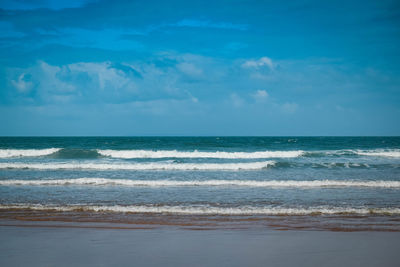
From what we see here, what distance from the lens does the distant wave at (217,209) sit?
8078 millimetres

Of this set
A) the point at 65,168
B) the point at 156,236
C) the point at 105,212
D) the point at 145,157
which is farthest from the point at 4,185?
the point at 145,157

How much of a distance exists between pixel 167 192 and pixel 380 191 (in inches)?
336

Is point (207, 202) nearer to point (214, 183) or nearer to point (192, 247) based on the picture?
point (214, 183)

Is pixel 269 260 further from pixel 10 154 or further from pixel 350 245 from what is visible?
pixel 10 154

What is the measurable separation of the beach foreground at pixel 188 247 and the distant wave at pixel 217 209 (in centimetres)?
173

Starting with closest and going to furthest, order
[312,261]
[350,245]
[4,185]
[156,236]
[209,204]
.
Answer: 1. [312,261]
2. [350,245]
3. [156,236]
4. [209,204]
5. [4,185]

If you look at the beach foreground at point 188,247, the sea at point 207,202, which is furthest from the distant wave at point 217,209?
Result: the beach foreground at point 188,247

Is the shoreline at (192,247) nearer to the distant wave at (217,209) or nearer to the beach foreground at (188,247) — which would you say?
the beach foreground at (188,247)

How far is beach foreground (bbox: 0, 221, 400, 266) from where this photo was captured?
4727 mm

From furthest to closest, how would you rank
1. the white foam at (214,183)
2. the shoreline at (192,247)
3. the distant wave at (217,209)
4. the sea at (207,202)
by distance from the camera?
the white foam at (214,183), the distant wave at (217,209), the sea at (207,202), the shoreline at (192,247)

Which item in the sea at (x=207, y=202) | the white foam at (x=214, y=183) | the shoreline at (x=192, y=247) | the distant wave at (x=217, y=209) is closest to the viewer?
the shoreline at (x=192, y=247)

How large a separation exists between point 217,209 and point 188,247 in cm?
326

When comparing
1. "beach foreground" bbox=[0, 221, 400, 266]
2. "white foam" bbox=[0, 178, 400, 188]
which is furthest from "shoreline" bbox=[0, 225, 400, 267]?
"white foam" bbox=[0, 178, 400, 188]

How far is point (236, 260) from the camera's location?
4.74 m
